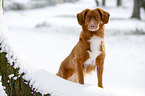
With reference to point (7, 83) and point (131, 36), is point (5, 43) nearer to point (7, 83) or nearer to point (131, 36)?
point (7, 83)

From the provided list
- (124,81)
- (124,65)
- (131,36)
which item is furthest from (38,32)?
(124,81)

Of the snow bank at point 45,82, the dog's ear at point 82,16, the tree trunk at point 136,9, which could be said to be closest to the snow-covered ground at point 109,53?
the snow bank at point 45,82

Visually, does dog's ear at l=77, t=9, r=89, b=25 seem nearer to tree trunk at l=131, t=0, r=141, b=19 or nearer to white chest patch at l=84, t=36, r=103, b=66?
white chest patch at l=84, t=36, r=103, b=66

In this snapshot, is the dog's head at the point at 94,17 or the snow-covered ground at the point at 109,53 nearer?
the dog's head at the point at 94,17

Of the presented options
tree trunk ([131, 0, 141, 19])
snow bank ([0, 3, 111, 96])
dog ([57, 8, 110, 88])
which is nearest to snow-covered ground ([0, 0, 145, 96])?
snow bank ([0, 3, 111, 96])

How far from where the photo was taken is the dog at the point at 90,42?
72.2 inches

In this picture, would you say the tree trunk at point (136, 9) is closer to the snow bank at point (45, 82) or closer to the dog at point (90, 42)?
the dog at point (90, 42)

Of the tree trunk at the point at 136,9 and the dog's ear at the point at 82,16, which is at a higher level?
the dog's ear at the point at 82,16

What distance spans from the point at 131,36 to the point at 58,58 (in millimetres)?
3549

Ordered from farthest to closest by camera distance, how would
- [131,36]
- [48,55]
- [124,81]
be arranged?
[131,36]
[48,55]
[124,81]

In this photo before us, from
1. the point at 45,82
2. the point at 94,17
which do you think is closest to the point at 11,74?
the point at 45,82

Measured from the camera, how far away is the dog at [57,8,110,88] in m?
1.83

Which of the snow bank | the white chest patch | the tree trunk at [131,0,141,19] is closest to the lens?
the snow bank

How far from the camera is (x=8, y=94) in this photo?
1945 millimetres
